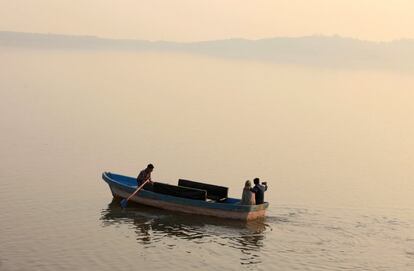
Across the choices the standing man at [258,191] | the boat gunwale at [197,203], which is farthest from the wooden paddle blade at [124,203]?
the standing man at [258,191]

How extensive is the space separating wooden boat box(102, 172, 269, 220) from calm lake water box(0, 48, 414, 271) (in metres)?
0.36

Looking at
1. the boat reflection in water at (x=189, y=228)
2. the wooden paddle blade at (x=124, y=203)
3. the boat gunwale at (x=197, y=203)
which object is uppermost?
the boat gunwale at (x=197, y=203)

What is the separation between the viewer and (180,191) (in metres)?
30.3

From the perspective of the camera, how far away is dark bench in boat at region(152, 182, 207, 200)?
98.3 ft

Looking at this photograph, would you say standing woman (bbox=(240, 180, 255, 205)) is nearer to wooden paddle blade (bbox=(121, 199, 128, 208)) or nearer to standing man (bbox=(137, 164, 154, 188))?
standing man (bbox=(137, 164, 154, 188))

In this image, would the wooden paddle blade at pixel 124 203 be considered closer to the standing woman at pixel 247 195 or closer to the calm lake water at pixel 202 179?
the calm lake water at pixel 202 179

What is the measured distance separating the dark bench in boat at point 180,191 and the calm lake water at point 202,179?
818 millimetres

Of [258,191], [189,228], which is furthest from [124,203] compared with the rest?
[258,191]

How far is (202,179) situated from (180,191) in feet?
28.2

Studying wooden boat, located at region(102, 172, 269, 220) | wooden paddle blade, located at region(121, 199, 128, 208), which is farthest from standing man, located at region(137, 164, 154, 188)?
wooden paddle blade, located at region(121, 199, 128, 208)

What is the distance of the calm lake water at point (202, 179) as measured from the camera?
26.1 m

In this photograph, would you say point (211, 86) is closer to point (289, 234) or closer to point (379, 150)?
point (379, 150)

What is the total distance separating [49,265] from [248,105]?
56.2m

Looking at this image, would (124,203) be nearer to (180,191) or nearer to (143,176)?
(143,176)
